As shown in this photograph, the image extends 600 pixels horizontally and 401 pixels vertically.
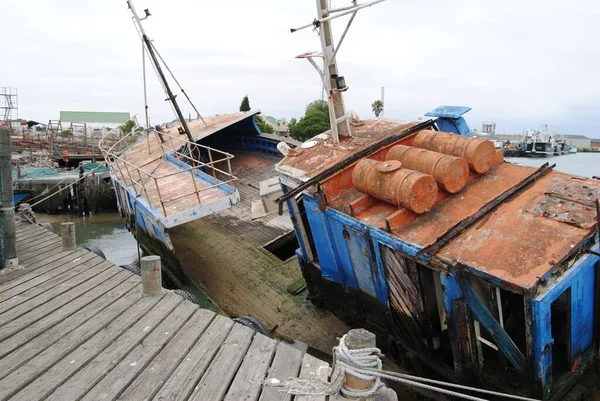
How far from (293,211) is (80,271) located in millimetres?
3801

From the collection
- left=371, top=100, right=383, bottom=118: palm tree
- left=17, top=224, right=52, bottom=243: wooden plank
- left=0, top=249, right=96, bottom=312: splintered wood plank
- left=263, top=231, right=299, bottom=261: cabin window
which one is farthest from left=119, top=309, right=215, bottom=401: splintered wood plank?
left=371, top=100, right=383, bottom=118: palm tree

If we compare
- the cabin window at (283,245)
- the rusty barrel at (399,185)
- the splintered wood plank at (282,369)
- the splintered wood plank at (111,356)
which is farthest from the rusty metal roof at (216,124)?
the splintered wood plank at (282,369)

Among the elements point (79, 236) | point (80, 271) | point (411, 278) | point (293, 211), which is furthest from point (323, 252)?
point (79, 236)

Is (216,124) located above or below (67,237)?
below

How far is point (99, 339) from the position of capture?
168 inches

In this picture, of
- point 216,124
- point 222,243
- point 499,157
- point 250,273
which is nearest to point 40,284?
point 250,273

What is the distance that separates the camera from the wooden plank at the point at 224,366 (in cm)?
342

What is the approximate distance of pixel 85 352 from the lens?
160 inches

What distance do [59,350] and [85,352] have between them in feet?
0.90

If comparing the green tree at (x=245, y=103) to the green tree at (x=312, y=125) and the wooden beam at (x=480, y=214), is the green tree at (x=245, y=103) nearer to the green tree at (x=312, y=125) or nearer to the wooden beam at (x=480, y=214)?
the green tree at (x=312, y=125)

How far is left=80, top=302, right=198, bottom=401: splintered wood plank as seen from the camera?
11.4 feet

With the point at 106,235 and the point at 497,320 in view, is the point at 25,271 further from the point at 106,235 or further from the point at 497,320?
the point at 106,235

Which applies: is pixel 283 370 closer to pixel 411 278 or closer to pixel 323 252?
pixel 411 278

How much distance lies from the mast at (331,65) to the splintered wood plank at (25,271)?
5.45 m
